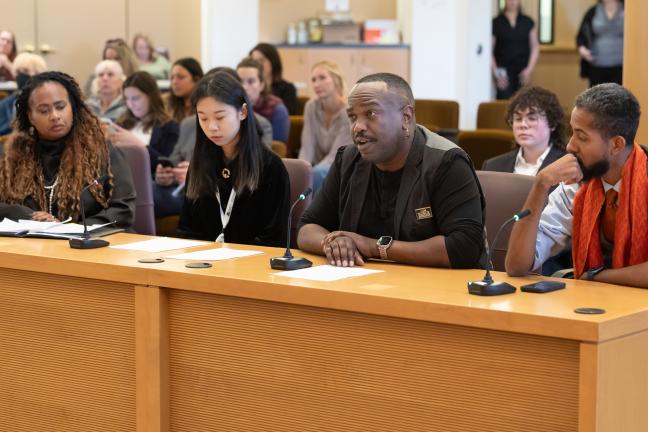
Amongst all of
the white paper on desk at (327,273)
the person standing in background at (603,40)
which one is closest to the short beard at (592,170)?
the white paper on desk at (327,273)

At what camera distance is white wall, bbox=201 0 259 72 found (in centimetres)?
1083

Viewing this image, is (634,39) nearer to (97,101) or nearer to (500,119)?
(500,119)

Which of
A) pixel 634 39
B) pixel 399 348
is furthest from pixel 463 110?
pixel 399 348

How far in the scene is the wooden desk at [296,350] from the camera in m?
2.47

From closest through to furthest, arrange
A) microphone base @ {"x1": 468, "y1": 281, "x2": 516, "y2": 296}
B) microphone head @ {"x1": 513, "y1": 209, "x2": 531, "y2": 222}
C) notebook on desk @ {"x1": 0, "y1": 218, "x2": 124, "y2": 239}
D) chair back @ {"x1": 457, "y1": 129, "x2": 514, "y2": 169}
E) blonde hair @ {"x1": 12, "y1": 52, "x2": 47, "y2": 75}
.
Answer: microphone base @ {"x1": 468, "y1": 281, "x2": 516, "y2": 296}, microphone head @ {"x1": 513, "y1": 209, "x2": 531, "y2": 222}, notebook on desk @ {"x1": 0, "y1": 218, "x2": 124, "y2": 239}, chair back @ {"x1": 457, "y1": 129, "x2": 514, "y2": 169}, blonde hair @ {"x1": 12, "y1": 52, "x2": 47, "y2": 75}

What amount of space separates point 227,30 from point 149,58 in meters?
1.05

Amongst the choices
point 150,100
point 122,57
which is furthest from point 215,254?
point 122,57

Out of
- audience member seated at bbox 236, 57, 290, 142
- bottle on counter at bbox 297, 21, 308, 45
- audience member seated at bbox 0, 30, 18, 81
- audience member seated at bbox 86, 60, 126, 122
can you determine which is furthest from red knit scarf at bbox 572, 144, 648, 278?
bottle on counter at bbox 297, 21, 308, 45

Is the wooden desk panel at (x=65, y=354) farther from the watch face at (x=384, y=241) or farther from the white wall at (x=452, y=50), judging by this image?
the white wall at (x=452, y=50)

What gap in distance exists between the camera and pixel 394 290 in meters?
2.78

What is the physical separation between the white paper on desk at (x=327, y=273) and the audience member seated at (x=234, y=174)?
1062 millimetres

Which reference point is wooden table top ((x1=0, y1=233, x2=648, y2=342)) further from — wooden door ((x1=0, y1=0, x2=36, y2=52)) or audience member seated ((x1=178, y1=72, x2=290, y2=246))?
wooden door ((x1=0, y1=0, x2=36, y2=52))

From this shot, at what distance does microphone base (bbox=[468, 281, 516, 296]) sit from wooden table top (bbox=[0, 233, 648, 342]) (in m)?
0.02

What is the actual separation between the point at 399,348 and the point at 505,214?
1342 millimetres
